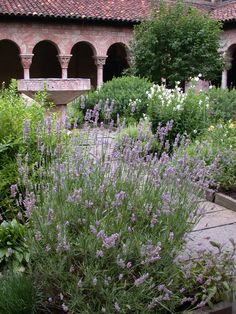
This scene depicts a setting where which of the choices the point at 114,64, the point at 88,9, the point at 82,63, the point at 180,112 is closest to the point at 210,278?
the point at 180,112

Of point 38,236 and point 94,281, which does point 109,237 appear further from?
point 38,236

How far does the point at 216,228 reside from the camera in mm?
4109

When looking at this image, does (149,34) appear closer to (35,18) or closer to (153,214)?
(35,18)

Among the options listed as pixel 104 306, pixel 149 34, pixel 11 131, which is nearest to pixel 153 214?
pixel 104 306

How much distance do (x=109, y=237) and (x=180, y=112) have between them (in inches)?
219

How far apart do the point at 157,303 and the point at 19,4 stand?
16308 millimetres

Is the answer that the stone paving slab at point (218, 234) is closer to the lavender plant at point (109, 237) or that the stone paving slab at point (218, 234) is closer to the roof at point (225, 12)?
the lavender plant at point (109, 237)

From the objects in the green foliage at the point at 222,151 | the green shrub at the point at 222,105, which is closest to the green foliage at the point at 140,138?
the green foliage at the point at 222,151

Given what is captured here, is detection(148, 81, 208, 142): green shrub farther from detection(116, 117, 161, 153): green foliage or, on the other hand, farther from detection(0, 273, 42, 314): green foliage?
detection(0, 273, 42, 314): green foliage

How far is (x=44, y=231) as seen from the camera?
2.41 metres

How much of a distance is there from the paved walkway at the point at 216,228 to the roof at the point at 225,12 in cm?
1558

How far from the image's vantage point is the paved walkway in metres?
3.66

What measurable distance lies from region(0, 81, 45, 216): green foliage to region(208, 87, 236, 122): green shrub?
578cm

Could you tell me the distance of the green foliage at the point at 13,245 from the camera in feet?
9.49
